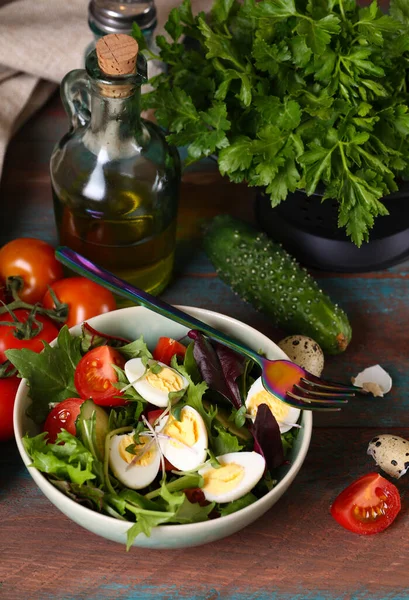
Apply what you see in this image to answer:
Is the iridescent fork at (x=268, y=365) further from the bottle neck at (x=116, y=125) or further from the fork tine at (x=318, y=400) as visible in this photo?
the bottle neck at (x=116, y=125)

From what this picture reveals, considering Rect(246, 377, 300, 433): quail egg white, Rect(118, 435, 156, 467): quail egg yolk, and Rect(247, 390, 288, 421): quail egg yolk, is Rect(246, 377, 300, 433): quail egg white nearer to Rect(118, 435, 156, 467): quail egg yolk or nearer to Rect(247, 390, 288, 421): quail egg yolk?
Rect(247, 390, 288, 421): quail egg yolk

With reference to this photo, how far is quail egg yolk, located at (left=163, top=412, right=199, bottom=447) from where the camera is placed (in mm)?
1074

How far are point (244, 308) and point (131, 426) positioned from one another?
442 millimetres

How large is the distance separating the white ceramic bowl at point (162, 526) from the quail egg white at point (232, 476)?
0.11ft

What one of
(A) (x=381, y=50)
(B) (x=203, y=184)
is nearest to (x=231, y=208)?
(B) (x=203, y=184)

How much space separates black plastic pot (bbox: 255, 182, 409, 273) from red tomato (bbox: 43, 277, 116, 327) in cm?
34

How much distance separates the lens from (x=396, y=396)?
1.35 m

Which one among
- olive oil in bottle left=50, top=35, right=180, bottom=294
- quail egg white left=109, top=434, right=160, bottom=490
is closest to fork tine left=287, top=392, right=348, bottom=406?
quail egg white left=109, top=434, right=160, bottom=490

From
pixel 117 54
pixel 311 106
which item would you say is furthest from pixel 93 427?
pixel 311 106

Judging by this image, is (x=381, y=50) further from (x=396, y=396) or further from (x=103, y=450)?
(x=103, y=450)

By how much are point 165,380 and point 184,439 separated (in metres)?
0.09

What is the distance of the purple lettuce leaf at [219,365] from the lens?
3.75 feet

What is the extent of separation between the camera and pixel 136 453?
1.05m

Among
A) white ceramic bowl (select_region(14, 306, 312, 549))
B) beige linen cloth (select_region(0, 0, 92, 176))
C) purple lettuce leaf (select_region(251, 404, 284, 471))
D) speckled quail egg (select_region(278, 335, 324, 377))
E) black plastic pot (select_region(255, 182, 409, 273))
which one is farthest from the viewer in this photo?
beige linen cloth (select_region(0, 0, 92, 176))
